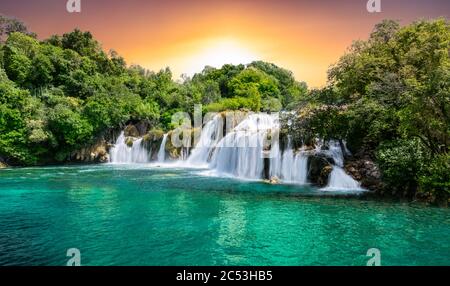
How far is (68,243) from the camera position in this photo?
272 inches

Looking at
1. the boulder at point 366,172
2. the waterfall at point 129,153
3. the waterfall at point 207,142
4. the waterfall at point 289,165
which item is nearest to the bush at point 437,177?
the boulder at point 366,172

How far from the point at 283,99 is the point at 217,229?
43.6 meters

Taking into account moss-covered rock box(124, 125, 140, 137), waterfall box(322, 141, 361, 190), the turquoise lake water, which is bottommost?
the turquoise lake water

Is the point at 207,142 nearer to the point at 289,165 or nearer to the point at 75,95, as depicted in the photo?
the point at 289,165

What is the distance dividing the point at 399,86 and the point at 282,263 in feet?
28.7

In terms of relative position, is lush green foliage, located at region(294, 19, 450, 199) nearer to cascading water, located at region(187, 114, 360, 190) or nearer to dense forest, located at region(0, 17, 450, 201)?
dense forest, located at region(0, 17, 450, 201)

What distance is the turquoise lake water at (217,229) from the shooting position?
618 cm

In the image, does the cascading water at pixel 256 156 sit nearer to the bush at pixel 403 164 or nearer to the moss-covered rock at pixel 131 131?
the bush at pixel 403 164

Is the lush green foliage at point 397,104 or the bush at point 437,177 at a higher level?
the lush green foliage at point 397,104

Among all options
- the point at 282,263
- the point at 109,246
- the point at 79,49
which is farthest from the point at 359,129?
the point at 79,49

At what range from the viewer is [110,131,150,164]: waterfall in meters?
28.8

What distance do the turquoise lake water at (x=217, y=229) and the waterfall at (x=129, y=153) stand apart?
1575 cm

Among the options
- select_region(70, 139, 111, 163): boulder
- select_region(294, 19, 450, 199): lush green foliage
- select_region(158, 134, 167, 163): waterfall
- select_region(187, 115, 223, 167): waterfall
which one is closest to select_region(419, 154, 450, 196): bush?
select_region(294, 19, 450, 199): lush green foliage

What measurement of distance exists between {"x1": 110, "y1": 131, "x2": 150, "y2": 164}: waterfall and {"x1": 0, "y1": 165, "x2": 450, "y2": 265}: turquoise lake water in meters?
15.7
